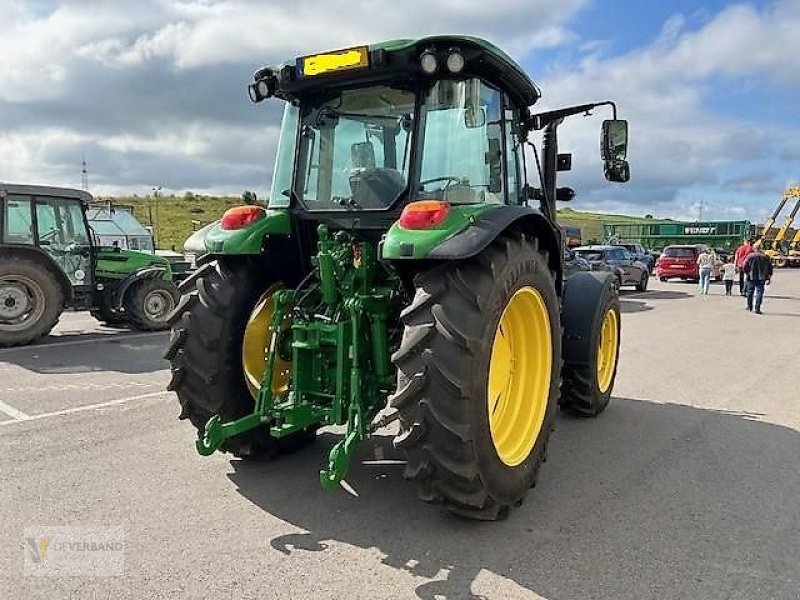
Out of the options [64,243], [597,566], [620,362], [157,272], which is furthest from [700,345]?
[64,243]

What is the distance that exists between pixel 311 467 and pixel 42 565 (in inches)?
68.2

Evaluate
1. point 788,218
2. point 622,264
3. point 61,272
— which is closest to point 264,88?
point 61,272

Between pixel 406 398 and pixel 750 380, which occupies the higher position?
pixel 406 398

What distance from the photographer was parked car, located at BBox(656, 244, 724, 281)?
26.4 metres

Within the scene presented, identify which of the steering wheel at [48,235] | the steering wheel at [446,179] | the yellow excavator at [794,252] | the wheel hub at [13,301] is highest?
the steering wheel at [446,179]

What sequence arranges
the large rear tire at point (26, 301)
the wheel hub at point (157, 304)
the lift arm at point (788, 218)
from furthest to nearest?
the lift arm at point (788, 218) → the wheel hub at point (157, 304) → the large rear tire at point (26, 301)

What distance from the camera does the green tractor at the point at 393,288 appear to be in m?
3.43

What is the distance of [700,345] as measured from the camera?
1038 centimetres

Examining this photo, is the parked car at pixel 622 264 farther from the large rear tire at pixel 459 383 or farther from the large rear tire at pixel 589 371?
the large rear tire at pixel 459 383

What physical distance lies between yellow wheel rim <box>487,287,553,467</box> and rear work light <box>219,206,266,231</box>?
1705 millimetres

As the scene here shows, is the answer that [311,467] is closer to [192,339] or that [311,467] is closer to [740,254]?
[192,339]

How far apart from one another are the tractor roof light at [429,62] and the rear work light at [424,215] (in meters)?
0.82

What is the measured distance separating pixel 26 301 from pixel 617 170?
8685mm

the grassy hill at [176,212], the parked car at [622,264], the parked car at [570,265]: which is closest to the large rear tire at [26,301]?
the parked car at [570,265]
